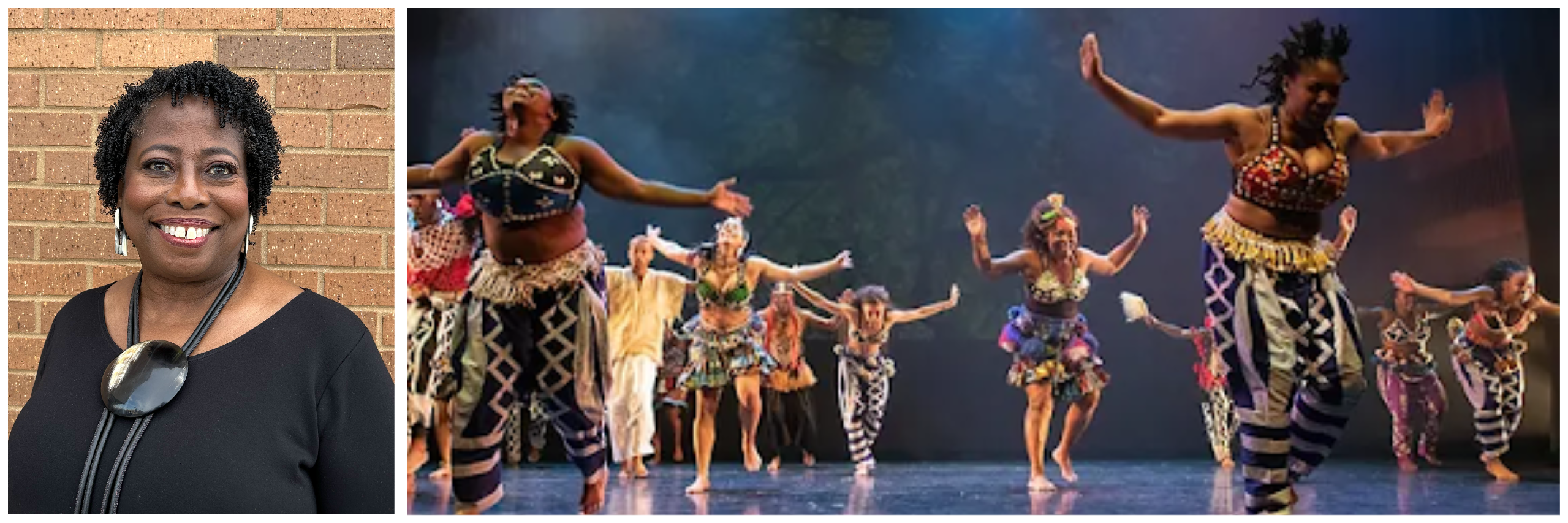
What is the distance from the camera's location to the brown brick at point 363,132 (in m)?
3.51

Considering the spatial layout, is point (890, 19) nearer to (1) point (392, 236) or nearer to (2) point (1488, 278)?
(1) point (392, 236)

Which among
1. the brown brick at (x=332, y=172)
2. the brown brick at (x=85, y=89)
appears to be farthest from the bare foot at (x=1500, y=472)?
the brown brick at (x=85, y=89)

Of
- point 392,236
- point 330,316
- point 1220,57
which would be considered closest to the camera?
point 330,316

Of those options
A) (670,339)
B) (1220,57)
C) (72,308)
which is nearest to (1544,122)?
Answer: (1220,57)

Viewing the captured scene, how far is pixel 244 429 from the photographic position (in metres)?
2.71

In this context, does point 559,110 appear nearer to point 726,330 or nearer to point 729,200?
point 729,200

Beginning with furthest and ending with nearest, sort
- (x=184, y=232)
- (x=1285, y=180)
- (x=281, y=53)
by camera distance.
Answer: (x=1285, y=180)
(x=281, y=53)
(x=184, y=232)

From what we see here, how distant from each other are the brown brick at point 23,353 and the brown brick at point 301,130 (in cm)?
78

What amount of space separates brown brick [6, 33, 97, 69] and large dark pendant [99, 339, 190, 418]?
1.18 m

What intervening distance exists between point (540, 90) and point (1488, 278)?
3.06 metres

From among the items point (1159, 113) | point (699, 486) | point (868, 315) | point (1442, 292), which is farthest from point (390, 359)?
point (1442, 292)

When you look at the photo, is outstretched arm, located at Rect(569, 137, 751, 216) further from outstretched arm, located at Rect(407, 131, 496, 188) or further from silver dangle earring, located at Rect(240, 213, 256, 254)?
silver dangle earring, located at Rect(240, 213, 256, 254)

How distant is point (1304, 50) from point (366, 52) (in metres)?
2.78

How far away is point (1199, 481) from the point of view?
438 centimetres
